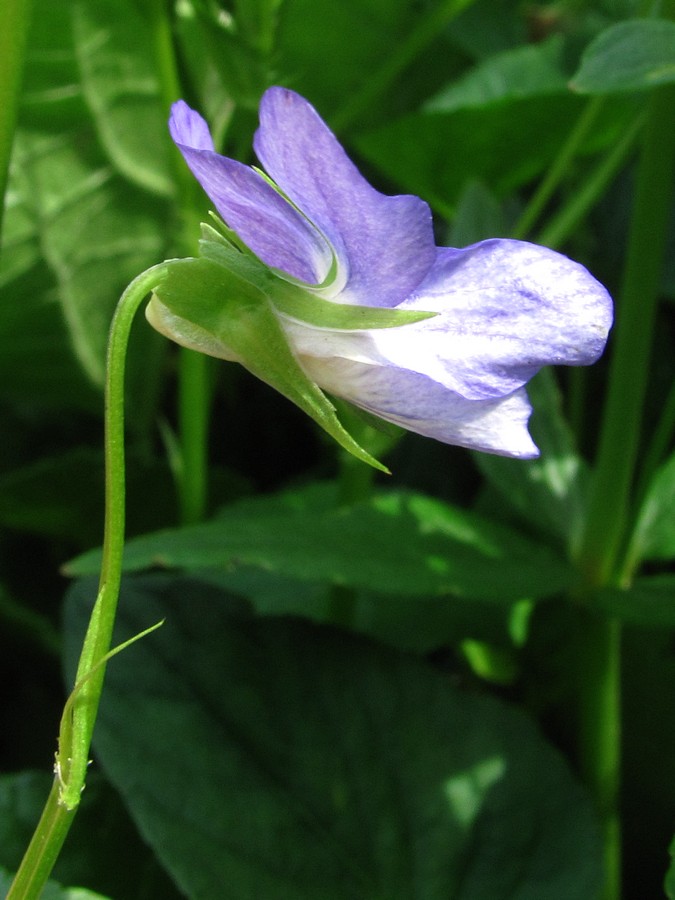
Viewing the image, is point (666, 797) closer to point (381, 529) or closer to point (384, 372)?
point (381, 529)

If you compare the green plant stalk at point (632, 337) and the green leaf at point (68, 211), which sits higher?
the green leaf at point (68, 211)

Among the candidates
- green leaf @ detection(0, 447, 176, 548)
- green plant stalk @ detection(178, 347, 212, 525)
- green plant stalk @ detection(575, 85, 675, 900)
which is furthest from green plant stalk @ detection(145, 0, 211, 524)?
green plant stalk @ detection(575, 85, 675, 900)

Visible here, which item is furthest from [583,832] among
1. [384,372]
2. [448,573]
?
[384,372]

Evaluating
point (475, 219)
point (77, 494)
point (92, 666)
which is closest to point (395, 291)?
point (92, 666)

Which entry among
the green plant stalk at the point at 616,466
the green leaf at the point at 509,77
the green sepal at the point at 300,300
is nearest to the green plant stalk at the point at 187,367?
the green leaf at the point at 509,77

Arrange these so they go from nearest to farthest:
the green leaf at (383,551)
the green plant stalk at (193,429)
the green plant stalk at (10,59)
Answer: the green plant stalk at (10,59)
the green leaf at (383,551)
the green plant stalk at (193,429)

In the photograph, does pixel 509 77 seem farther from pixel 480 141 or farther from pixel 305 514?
pixel 305 514

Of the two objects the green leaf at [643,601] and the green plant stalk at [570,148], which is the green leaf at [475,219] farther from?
the green leaf at [643,601]
